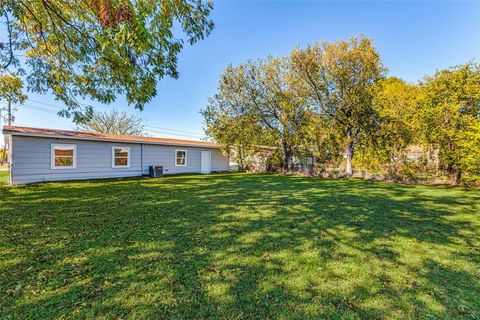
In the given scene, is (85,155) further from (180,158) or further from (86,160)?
(180,158)

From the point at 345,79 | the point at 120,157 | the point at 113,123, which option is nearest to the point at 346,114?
the point at 345,79

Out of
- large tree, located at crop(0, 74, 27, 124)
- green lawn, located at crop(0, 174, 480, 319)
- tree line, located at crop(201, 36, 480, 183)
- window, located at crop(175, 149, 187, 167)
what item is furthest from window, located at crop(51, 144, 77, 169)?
tree line, located at crop(201, 36, 480, 183)

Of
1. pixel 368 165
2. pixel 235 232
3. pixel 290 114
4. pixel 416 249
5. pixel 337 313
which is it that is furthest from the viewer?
pixel 290 114

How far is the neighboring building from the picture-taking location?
940 centimetres

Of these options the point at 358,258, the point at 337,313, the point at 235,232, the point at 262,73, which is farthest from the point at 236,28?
the point at 337,313

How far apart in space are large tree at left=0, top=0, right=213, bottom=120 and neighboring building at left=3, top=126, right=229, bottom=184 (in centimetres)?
407

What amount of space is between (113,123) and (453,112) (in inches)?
1177

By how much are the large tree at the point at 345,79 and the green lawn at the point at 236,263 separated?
8567mm

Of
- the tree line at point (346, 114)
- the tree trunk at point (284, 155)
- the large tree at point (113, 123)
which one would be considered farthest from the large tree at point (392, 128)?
the large tree at point (113, 123)

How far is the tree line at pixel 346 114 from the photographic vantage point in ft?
33.0

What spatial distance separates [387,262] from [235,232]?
2231 mm

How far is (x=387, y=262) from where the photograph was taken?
9.82 feet

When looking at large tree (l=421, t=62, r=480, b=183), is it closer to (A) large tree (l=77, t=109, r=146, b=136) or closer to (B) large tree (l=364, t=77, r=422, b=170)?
(B) large tree (l=364, t=77, r=422, b=170)

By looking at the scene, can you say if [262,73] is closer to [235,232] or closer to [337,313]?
[235,232]
